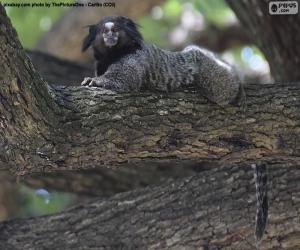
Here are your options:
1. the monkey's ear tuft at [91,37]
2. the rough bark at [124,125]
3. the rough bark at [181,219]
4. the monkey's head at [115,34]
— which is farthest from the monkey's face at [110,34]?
the rough bark at [181,219]

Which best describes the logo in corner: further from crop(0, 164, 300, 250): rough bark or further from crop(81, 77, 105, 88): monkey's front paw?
crop(81, 77, 105, 88): monkey's front paw

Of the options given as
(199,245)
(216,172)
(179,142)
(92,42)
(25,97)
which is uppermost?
(92,42)

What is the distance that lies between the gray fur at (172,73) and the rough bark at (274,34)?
637 millimetres

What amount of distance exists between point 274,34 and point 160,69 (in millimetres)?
1278

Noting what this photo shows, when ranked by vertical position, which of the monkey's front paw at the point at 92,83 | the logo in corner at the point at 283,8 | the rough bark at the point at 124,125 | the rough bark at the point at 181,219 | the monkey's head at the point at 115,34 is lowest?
the rough bark at the point at 181,219

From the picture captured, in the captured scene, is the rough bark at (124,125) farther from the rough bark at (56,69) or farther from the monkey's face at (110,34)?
the rough bark at (56,69)

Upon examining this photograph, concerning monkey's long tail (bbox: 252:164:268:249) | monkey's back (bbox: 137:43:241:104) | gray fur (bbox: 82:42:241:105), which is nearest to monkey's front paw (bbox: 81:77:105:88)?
gray fur (bbox: 82:42:241:105)

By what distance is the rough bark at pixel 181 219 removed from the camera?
15.1 feet

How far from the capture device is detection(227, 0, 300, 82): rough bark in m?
5.66

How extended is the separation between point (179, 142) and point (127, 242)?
1.03 metres

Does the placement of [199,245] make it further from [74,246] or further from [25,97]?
[25,97]

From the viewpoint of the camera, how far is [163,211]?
16.0 feet

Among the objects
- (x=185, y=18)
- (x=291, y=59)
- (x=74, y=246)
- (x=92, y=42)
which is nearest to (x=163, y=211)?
(x=74, y=246)

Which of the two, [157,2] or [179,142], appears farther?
[157,2]
